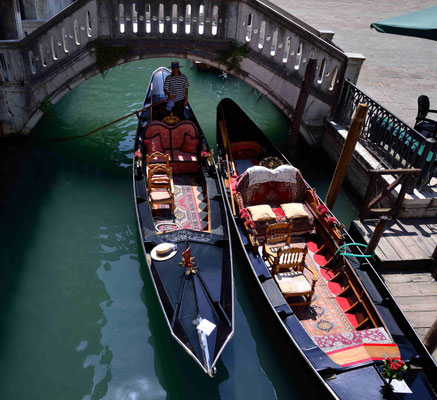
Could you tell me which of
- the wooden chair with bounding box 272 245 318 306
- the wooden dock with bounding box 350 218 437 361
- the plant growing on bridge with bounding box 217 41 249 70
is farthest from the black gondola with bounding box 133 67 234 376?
the wooden dock with bounding box 350 218 437 361

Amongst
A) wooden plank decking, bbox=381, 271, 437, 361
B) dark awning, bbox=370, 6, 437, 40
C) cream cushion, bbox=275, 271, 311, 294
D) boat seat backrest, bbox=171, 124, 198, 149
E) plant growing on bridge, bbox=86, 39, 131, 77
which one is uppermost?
dark awning, bbox=370, 6, 437, 40

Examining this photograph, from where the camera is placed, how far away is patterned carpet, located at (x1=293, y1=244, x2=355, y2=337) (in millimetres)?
4867

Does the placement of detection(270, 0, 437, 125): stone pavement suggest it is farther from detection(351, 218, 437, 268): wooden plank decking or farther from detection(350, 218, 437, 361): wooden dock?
detection(350, 218, 437, 361): wooden dock

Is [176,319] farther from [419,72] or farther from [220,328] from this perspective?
[419,72]

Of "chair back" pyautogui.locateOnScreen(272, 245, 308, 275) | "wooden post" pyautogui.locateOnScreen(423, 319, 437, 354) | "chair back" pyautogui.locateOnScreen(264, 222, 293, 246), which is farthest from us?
"chair back" pyautogui.locateOnScreen(264, 222, 293, 246)

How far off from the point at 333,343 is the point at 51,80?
7851 mm

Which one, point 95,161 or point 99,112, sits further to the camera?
point 99,112

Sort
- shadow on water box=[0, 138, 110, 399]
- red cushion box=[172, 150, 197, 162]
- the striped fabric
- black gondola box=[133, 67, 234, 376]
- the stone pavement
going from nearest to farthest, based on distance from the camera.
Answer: black gondola box=[133, 67, 234, 376] < shadow on water box=[0, 138, 110, 399] < red cushion box=[172, 150, 197, 162] < the striped fabric < the stone pavement

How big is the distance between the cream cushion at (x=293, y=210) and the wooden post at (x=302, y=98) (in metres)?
2.84

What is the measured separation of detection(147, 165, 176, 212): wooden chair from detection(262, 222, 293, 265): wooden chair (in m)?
1.70

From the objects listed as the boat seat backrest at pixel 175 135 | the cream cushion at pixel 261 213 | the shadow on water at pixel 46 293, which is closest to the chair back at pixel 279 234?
the cream cushion at pixel 261 213

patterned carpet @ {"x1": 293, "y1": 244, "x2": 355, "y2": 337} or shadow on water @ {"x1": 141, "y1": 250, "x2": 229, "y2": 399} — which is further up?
patterned carpet @ {"x1": 293, "y1": 244, "x2": 355, "y2": 337}

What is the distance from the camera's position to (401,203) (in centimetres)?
658

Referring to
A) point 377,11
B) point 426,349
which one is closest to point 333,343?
point 426,349
